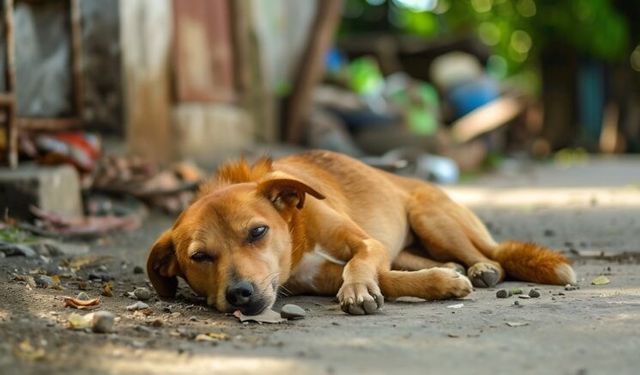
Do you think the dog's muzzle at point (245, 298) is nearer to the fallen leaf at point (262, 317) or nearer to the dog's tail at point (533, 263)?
the fallen leaf at point (262, 317)

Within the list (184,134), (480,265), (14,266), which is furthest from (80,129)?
(480,265)

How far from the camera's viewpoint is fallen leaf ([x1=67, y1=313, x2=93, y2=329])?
334cm

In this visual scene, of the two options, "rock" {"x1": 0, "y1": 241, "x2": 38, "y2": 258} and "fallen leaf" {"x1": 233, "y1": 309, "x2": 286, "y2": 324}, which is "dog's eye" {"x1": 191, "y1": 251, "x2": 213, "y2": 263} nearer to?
"fallen leaf" {"x1": 233, "y1": 309, "x2": 286, "y2": 324}

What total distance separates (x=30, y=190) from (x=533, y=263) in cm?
325

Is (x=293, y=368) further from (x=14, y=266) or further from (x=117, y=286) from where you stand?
(x=14, y=266)

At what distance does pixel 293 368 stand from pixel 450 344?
0.64 m

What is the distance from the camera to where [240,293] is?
368cm

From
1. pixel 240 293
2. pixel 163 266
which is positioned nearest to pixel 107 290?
pixel 163 266

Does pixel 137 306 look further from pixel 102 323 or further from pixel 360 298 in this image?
pixel 360 298

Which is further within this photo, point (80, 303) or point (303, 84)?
point (303, 84)

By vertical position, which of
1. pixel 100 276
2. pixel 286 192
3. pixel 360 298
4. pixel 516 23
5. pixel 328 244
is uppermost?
pixel 516 23

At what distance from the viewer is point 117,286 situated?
4.53m

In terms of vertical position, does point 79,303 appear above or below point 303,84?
below

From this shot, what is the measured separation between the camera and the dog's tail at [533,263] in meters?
4.50
